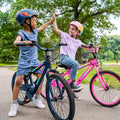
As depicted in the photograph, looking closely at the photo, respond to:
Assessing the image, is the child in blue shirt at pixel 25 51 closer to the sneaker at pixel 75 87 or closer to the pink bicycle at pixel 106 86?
the sneaker at pixel 75 87

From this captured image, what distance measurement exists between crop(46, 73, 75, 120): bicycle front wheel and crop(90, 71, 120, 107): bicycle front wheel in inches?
39.7

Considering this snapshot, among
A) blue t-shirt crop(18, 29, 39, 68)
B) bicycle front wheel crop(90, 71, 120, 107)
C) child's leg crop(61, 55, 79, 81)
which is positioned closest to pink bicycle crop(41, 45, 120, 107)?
bicycle front wheel crop(90, 71, 120, 107)

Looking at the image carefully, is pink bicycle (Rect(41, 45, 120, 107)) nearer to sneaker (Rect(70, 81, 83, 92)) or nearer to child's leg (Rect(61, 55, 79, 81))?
child's leg (Rect(61, 55, 79, 81))

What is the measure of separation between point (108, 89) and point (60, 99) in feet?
3.62

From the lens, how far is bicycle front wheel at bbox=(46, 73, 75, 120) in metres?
2.28

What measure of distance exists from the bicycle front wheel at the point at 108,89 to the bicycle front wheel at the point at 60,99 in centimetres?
101

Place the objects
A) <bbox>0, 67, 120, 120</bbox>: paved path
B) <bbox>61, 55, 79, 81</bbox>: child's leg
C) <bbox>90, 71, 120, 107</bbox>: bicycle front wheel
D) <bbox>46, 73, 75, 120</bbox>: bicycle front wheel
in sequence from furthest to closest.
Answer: <bbox>61, 55, 79, 81</bbox>: child's leg → <bbox>90, 71, 120, 107</bbox>: bicycle front wheel → <bbox>0, 67, 120, 120</bbox>: paved path → <bbox>46, 73, 75, 120</bbox>: bicycle front wheel

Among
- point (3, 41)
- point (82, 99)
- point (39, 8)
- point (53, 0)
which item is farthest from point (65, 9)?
point (82, 99)

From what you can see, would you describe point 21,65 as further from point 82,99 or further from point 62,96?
point 82,99

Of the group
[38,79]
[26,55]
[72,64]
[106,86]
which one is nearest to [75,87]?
[72,64]

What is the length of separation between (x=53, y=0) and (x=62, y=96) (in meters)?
18.1

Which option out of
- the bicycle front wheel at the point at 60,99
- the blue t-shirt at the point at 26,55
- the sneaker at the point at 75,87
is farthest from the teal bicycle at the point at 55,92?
the sneaker at the point at 75,87

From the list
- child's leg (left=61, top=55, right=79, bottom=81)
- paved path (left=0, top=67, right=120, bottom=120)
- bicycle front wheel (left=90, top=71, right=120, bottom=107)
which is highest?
child's leg (left=61, top=55, right=79, bottom=81)

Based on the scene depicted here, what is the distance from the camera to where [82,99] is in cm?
370
